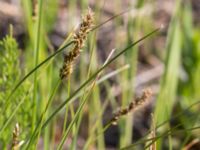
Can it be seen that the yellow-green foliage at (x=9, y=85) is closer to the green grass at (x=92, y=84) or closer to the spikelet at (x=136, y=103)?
the green grass at (x=92, y=84)

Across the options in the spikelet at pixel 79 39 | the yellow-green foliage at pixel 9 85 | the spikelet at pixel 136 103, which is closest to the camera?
the spikelet at pixel 79 39

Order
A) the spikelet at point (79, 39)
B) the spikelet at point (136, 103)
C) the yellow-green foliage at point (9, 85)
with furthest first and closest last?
the yellow-green foliage at point (9, 85)
the spikelet at point (136, 103)
the spikelet at point (79, 39)

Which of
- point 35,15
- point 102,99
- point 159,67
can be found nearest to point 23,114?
point 35,15

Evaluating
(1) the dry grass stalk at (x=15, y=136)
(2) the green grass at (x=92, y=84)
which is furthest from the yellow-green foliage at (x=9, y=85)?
(1) the dry grass stalk at (x=15, y=136)

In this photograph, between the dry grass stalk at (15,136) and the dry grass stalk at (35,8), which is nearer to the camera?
the dry grass stalk at (15,136)

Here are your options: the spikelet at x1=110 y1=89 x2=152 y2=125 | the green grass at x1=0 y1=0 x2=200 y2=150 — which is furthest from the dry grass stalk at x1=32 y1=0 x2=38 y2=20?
the spikelet at x1=110 y1=89 x2=152 y2=125

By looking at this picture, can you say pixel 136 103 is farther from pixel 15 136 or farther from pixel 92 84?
pixel 15 136

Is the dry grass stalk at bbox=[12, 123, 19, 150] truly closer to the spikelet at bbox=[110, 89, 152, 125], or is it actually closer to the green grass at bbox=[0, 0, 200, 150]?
the green grass at bbox=[0, 0, 200, 150]

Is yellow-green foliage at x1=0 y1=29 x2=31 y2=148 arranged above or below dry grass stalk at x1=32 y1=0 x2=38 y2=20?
below

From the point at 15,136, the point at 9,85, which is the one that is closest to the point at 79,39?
the point at 15,136
